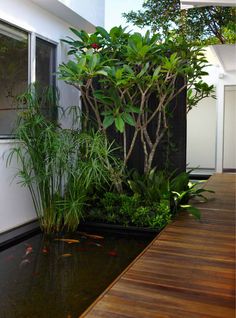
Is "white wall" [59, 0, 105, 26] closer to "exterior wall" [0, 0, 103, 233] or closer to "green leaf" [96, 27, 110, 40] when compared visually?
"exterior wall" [0, 0, 103, 233]

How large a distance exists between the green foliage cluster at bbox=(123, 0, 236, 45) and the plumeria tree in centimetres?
512

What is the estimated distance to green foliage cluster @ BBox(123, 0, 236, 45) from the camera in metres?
9.76

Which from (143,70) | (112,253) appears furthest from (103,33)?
(112,253)

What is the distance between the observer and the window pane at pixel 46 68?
15.5 ft

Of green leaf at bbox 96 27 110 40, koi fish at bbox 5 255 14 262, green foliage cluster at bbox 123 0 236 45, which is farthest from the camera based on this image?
green foliage cluster at bbox 123 0 236 45

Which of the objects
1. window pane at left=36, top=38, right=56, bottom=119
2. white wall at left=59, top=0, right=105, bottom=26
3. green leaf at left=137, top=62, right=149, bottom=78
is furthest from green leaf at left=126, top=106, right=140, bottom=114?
white wall at left=59, top=0, right=105, bottom=26

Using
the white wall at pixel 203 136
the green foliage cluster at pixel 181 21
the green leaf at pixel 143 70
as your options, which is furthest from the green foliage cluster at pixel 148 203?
the white wall at pixel 203 136

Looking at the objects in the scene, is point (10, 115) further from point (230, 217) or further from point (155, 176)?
point (230, 217)

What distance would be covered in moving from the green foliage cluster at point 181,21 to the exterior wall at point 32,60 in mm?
5149

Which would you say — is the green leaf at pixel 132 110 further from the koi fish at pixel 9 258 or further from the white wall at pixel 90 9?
the koi fish at pixel 9 258

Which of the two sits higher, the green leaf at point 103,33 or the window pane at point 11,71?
the green leaf at point 103,33

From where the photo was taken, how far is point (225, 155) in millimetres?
11383

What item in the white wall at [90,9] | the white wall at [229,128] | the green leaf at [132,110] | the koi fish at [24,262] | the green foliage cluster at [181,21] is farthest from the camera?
the white wall at [229,128]

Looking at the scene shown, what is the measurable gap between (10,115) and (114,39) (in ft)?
5.72
